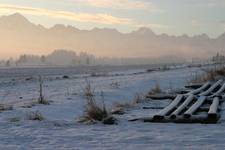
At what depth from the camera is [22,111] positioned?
45.0 ft

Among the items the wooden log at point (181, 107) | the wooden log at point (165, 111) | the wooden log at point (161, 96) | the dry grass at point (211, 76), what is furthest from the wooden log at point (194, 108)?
the dry grass at point (211, 76)

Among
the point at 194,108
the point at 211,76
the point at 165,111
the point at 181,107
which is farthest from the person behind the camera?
the point at 211,76

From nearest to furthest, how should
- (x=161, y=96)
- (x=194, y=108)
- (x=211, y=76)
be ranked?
(x=194, y=108) → (x=161, y=96) → (x=211, y=76)

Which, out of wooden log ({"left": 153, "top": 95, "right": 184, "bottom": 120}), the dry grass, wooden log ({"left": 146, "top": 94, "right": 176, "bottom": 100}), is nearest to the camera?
wooden log ({"left": 153, "top": 95, "right": 184, "bottom": 120})

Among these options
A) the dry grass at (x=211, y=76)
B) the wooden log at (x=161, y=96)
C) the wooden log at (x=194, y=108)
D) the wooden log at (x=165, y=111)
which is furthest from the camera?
the dry grass at (x=211, y=76)

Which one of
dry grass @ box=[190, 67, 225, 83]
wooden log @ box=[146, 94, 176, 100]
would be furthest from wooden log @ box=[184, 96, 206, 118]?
dry grass @ box=[190, 67, 225, 83]

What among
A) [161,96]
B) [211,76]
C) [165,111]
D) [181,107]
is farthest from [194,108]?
[211,76]

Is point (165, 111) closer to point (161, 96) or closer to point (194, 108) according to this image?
point (194, 108)

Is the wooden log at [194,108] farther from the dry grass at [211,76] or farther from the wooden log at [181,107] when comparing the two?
the dry grass at [211,76]

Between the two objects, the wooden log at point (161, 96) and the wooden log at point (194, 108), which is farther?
the wooden log at point (161, 96)

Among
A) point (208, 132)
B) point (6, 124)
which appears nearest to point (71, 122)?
point (6, 124)

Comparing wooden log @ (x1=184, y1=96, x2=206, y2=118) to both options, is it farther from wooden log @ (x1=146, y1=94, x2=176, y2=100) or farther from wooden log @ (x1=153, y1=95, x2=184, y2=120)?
wooden log @ (x1=146, y1=94, x2=176, y2=100)

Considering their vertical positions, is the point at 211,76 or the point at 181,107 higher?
the point at 211,76

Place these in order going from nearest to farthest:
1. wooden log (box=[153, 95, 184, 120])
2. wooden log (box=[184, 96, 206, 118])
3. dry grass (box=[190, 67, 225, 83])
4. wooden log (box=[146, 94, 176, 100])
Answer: wooden log (box=[153, 95, 184, 120]) → wooden log (box=[184, 96, 206, 118]) → wooden log (box=[146, 94, 176, 100]) → dry grass (box=[190, 67, 225, 83])
